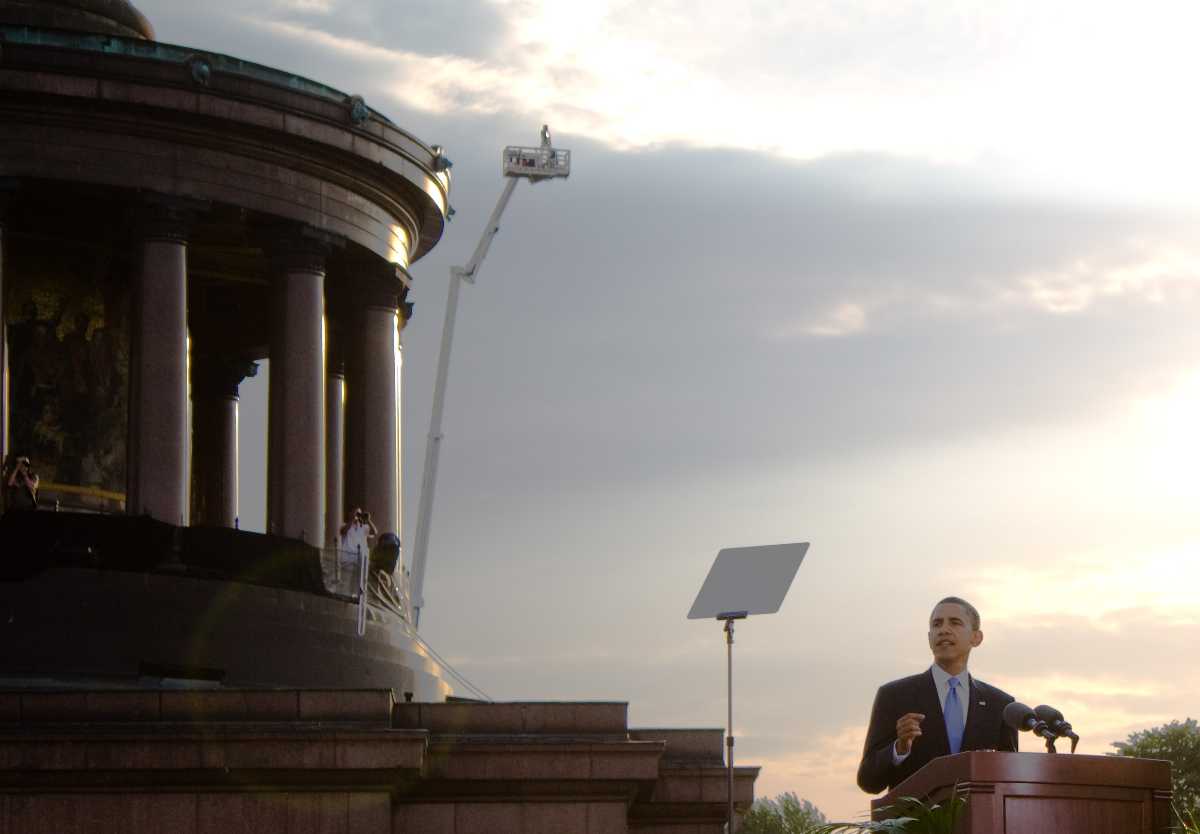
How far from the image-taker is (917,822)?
49.0 ft

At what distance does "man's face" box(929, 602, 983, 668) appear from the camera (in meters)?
16.6

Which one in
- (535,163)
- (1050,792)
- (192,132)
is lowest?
(1050,792)

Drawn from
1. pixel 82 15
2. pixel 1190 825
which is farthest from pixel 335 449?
pixel 1190 825

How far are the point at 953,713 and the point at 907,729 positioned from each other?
1113mm

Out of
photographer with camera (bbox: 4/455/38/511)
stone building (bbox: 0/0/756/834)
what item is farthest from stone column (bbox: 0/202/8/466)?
photographer with camera (bbox: 4/455/38/511)

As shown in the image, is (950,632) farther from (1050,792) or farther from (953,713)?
(1050,792)

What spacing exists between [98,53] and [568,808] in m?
19.6

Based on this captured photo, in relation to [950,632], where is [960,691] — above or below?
below

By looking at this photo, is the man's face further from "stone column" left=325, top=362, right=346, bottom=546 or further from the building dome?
the building dome

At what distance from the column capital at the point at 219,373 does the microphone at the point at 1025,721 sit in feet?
137

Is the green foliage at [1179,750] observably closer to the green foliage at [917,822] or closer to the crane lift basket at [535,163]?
the crane lift basket at [535,163]

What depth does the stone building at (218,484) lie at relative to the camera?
27.1m

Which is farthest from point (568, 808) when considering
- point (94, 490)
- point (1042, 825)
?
point (94, 490)

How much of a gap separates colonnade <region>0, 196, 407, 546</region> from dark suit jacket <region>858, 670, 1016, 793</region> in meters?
26.3
